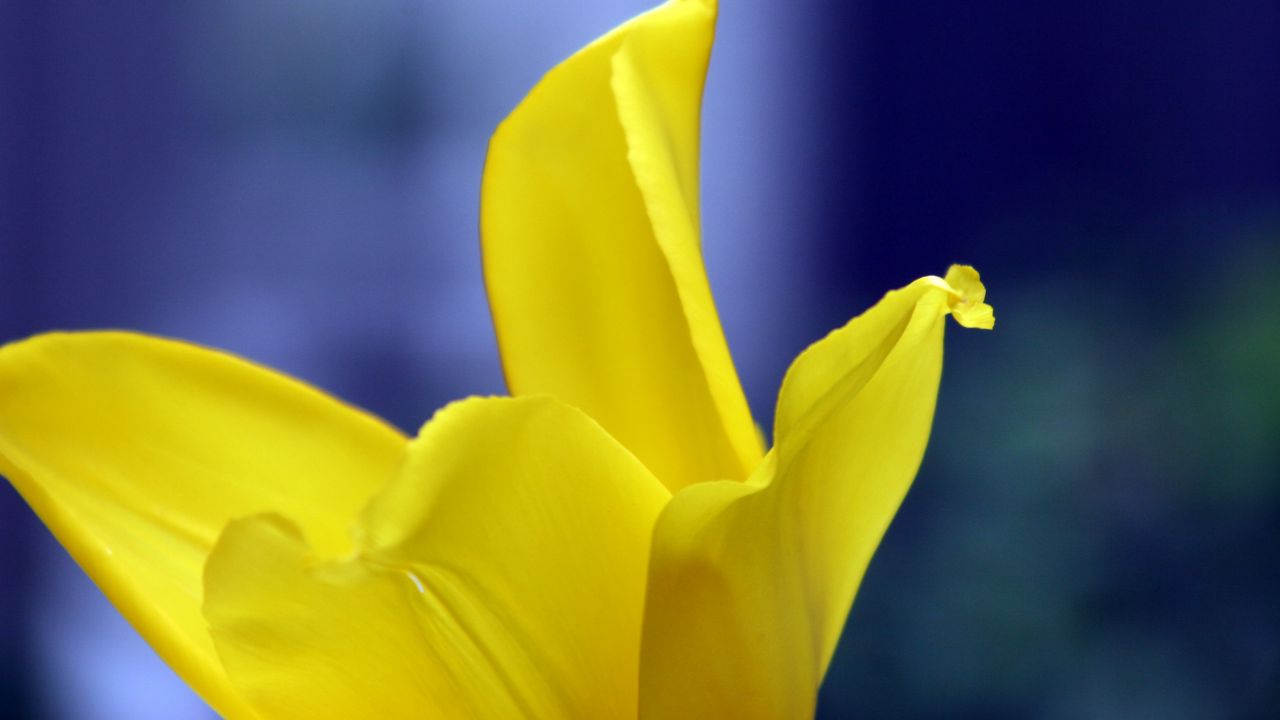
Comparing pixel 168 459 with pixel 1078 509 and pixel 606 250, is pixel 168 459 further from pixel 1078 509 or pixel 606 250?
pixel 1078 509

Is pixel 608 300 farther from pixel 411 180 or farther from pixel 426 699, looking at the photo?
pixel 411 180

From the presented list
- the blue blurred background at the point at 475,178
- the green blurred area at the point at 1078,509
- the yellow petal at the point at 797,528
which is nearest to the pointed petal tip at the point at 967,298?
the yellow petal at the point at 797,528

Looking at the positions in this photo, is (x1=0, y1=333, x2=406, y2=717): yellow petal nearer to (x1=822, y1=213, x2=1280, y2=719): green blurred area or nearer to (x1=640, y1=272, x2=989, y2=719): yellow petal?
(x1=640, y1=272, x2=989, y2=719): yellow petal

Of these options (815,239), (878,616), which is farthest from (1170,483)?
(815,239)

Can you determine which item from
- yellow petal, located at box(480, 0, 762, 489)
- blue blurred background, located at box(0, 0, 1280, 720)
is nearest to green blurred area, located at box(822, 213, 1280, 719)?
blue blurred background, located at box(0, 0, 1280, 720)

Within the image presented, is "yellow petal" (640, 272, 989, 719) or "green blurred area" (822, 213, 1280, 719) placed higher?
"yellow petal" (640, 272, 989, 719)

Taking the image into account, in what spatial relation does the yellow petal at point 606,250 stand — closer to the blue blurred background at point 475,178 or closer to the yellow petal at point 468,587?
the yellow petal at point 468,587

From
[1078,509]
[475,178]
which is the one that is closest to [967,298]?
[1078,509]
